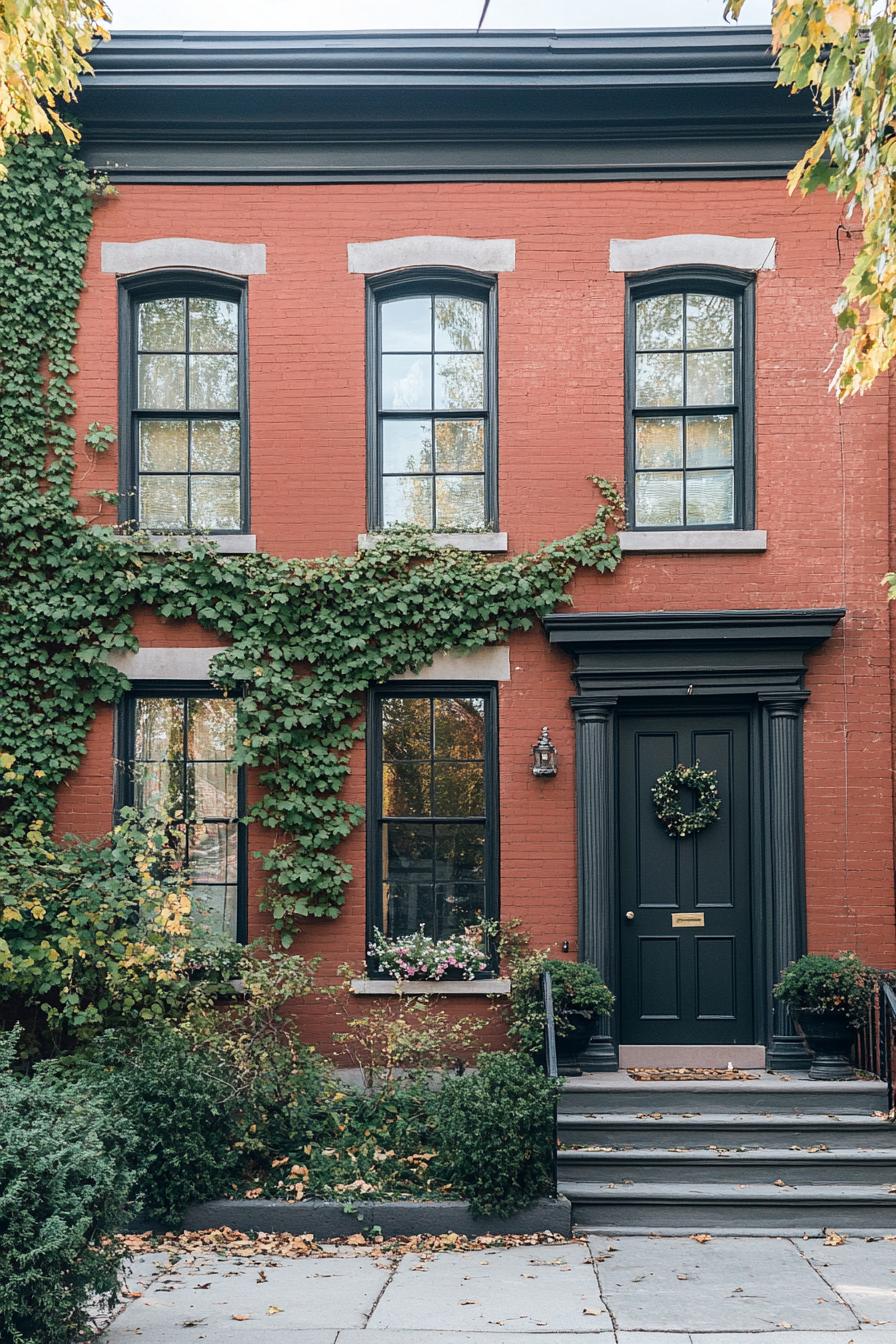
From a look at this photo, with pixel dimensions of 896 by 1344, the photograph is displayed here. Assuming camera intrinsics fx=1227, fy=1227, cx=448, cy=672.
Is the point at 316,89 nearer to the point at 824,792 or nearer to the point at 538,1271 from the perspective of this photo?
the point at 824,792

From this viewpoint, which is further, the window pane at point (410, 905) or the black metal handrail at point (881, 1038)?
the window pane at point (410, 905)

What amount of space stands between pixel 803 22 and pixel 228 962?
23.2 feet

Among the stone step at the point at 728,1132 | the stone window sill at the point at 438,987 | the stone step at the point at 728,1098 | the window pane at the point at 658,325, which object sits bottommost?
the stone step at the point at 728,1132

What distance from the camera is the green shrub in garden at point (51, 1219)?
16.6 feet

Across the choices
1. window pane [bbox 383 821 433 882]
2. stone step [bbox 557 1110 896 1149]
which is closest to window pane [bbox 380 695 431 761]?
window pane [bbox 383 821 433 882]

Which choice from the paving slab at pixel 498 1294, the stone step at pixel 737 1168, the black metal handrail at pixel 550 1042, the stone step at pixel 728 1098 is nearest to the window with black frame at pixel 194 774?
the black metal handrail at pixel 550 1042

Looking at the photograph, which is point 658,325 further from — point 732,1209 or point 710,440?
point 732,1209

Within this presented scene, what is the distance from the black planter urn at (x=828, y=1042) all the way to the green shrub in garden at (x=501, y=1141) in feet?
7.43

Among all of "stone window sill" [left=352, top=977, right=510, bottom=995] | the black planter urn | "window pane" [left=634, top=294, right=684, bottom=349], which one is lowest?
the black planter urn

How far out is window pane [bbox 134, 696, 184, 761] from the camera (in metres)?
9.83

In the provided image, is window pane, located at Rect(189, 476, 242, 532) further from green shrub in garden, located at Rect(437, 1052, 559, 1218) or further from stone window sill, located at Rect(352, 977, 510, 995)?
green shrub in garden, located at Rect(437, 1052, 559, 1218)

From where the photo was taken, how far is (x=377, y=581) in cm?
962

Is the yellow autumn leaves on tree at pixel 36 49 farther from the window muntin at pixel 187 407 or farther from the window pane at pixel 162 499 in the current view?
the window pane at pixel 162 499

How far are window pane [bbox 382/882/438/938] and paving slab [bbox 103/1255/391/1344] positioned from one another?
290 cm
